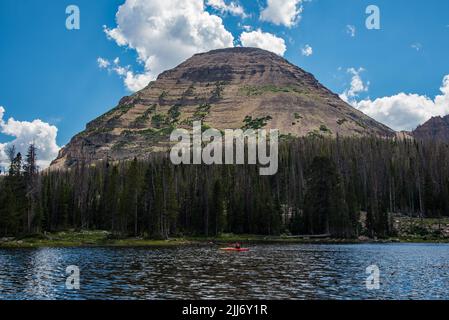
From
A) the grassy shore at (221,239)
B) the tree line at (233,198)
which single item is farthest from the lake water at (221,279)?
the tree line at (233,198)

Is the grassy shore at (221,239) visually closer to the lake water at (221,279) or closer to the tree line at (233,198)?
the tree line at (233,198)

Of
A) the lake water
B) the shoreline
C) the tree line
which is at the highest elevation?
the tree line

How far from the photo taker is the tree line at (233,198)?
367 ft

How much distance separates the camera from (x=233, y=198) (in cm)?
14188

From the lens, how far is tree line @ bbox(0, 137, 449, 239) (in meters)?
112

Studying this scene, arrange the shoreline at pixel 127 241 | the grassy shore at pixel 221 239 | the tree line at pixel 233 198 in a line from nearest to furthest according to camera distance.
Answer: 1. the shoreline at pixel 127 241
2. the grassy shore at pixel 221 239
3. the tree line at pixel 233 198

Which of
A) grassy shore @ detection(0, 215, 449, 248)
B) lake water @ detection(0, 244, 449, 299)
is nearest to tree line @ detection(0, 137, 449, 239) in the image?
grassy shore @ detection(0, 215, 449, 248)

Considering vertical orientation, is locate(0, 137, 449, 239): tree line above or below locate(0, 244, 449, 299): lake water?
above

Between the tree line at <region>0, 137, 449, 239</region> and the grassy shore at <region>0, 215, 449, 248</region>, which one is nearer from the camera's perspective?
the grassy shore at <region>0, 215, 449, 248</region>

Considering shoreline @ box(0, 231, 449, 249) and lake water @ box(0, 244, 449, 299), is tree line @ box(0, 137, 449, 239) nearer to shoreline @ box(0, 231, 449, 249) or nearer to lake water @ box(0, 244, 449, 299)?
shoreline @ box(0, 231, 449, 249)

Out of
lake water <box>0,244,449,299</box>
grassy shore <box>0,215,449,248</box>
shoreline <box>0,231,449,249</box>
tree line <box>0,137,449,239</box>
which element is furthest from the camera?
tree line <box>0,137,449,239</box>

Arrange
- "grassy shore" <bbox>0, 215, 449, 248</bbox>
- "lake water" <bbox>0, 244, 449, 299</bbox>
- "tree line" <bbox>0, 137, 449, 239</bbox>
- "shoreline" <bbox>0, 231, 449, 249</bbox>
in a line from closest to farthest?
"lake water" <bbox>0, 244, 449, 299</bbox>, "shoreline" <bbox>0, 231, 449, 249</bbox>, "grassy shore" <bbox>0, 215, 449, 248</bbox>, "tree line" <bbox>0, 137, 449, 239</bbox>
